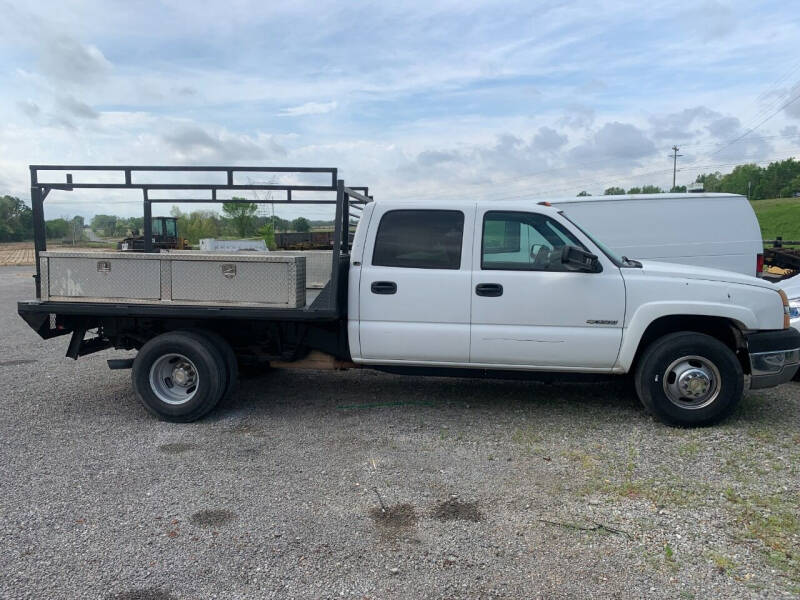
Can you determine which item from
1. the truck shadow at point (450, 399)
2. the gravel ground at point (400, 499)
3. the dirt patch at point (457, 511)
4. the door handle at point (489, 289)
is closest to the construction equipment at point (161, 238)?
the gravel ground at point (400, 499)

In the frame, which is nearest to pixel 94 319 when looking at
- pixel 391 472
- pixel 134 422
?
pixel 134 422

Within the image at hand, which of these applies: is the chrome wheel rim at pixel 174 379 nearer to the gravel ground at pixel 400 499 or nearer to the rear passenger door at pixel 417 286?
the gravel ground at pixel 400 499

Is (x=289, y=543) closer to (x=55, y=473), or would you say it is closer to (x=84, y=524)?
(x=84, y=524)

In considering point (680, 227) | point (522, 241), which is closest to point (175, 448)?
point (522, 241)

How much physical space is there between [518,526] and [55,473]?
3293 millimetres

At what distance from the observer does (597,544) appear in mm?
3559

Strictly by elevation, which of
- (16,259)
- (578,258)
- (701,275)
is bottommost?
(16,259)

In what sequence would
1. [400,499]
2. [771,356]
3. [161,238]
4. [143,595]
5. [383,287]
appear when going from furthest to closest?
1. [161,238]
2. [383,287]
3. [771,356]
4. [400,499]
5. [143,595]

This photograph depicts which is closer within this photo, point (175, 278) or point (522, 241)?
point (522, 241)

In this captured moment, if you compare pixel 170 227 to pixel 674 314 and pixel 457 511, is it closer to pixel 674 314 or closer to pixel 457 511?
pixel 457 511

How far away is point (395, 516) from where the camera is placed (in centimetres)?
391

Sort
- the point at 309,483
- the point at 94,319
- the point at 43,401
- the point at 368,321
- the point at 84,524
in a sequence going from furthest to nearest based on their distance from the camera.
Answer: the point at 43,401
the point at 94,319
the point at 368,321
the point at 309,483
the point at 84,524

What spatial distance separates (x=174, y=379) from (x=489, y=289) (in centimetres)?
301

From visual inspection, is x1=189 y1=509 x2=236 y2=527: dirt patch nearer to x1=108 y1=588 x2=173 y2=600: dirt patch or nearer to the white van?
x1=108 y1=588 x2=173 y2=600: dirt patch
